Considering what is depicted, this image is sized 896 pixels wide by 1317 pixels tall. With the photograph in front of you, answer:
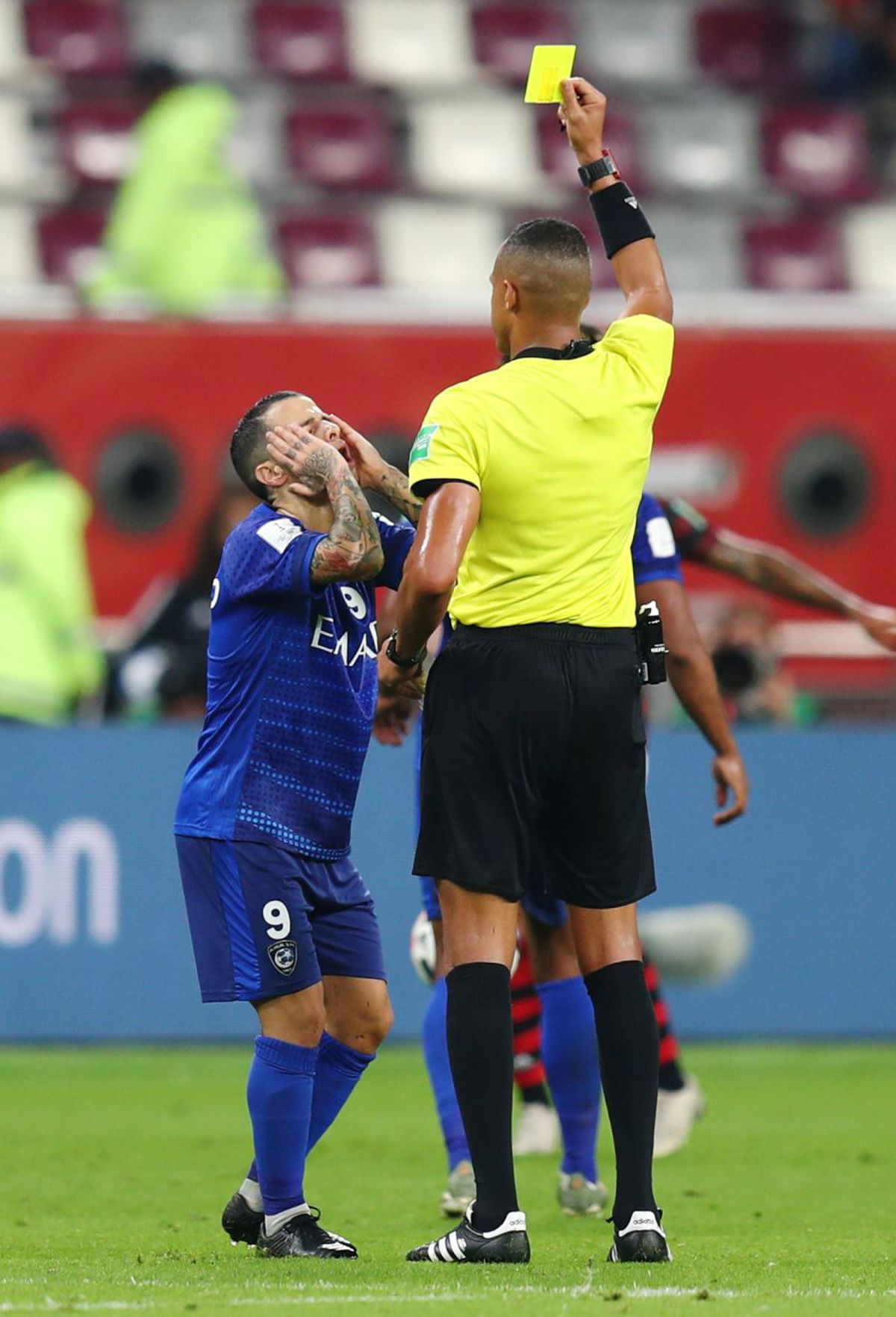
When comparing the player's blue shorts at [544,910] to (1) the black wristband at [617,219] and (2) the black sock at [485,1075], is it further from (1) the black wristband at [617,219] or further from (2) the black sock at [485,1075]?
(1) the black wristband at [617,219]

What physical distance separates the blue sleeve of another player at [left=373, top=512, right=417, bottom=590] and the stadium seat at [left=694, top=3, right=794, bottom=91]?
11.5 meters

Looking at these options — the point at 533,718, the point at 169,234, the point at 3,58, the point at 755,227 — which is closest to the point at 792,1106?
the point at 533,718

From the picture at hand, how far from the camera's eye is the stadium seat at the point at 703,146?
15.1 meters

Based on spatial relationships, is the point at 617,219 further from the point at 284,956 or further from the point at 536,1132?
the point at 536,1132

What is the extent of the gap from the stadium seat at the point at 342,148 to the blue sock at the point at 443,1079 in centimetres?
937

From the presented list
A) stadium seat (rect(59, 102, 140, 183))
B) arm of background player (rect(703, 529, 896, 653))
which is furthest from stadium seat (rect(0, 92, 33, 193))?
arm of background player (rect(703, 529, 896, 653))

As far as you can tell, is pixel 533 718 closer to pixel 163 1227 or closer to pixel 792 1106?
pixel 163 1227

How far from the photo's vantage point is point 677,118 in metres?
15.5

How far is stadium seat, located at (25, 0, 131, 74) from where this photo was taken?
15156 millimetres

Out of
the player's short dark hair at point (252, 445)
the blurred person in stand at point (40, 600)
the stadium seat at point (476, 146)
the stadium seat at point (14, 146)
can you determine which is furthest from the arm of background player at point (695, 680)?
the stadium seat at point (14, 146)

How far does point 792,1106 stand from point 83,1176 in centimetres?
278

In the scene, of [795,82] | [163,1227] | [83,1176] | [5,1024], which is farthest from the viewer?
[795,82]

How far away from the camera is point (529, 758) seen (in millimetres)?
4676

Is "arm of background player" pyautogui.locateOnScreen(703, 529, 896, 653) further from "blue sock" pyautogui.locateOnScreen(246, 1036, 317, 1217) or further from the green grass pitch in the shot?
"blue sock" pyautogui.locateOnScreen(246, 1036, 317, 1217)
